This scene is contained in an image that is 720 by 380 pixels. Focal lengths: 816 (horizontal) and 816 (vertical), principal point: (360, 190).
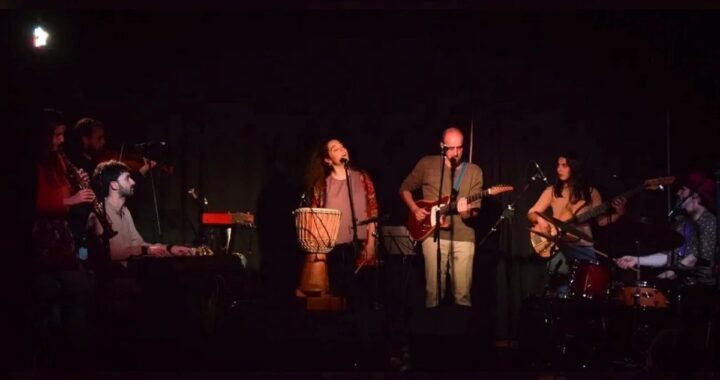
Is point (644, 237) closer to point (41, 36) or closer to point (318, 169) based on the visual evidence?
point (318, 169)

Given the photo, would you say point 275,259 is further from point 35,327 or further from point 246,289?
point 35,327

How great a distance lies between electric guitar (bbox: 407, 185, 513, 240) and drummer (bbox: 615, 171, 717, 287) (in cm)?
151

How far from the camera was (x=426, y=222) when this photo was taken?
8.89 meters

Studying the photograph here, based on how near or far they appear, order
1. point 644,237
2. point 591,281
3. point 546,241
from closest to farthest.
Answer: point 644,237, point 591,281, point 546,241

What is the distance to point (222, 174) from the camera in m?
9.82

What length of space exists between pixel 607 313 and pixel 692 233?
1491 millimetres

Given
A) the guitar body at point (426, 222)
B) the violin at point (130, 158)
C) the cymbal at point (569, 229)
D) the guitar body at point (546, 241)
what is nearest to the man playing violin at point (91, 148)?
the violin at point (130, 158)

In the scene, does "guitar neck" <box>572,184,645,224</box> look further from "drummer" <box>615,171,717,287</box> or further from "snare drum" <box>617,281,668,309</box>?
"snare drum" <box>617,281,668,309</box>

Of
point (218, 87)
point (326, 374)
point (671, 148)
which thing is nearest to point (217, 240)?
point (218, 87)

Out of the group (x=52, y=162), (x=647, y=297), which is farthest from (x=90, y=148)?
(x=647, y=297)

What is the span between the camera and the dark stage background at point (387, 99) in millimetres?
9289

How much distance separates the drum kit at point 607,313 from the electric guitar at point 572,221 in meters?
0.53

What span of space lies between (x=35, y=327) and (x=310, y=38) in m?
4.52

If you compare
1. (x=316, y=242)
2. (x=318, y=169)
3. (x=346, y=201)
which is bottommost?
(x=316, y=242)
